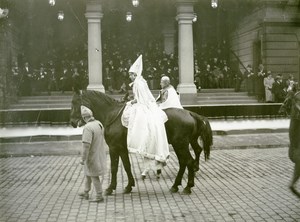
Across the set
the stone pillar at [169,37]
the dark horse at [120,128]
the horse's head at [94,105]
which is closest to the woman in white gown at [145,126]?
the dark horse at [120,128]

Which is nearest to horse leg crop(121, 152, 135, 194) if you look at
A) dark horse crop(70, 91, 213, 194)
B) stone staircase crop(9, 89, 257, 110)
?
dark horse crop(70, 91, 213, 194)

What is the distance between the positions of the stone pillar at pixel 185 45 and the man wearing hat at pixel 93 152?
1990 cm

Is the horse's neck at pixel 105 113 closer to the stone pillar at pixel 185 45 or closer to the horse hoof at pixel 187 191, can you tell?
the horse hoof at pixel 187 191

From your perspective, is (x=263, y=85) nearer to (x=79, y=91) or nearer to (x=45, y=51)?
(x=45, y=51)

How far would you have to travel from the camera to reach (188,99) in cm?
2819

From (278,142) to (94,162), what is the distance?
32.9 feet

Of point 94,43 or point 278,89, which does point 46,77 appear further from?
point 278,89

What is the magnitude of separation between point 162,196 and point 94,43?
19.5m

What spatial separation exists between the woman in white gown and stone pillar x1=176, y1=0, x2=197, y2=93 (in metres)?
18.8

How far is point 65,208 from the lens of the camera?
8.24 m

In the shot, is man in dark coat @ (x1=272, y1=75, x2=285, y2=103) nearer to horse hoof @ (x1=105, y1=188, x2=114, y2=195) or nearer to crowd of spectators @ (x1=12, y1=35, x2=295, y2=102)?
crowd of spectators @ (x1=12, y1=35, x2=295, y2=102)

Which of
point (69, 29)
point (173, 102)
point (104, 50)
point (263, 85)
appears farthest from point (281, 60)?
point (173, 102)

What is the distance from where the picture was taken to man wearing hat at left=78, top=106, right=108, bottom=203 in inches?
336

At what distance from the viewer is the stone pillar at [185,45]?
28.1 m
